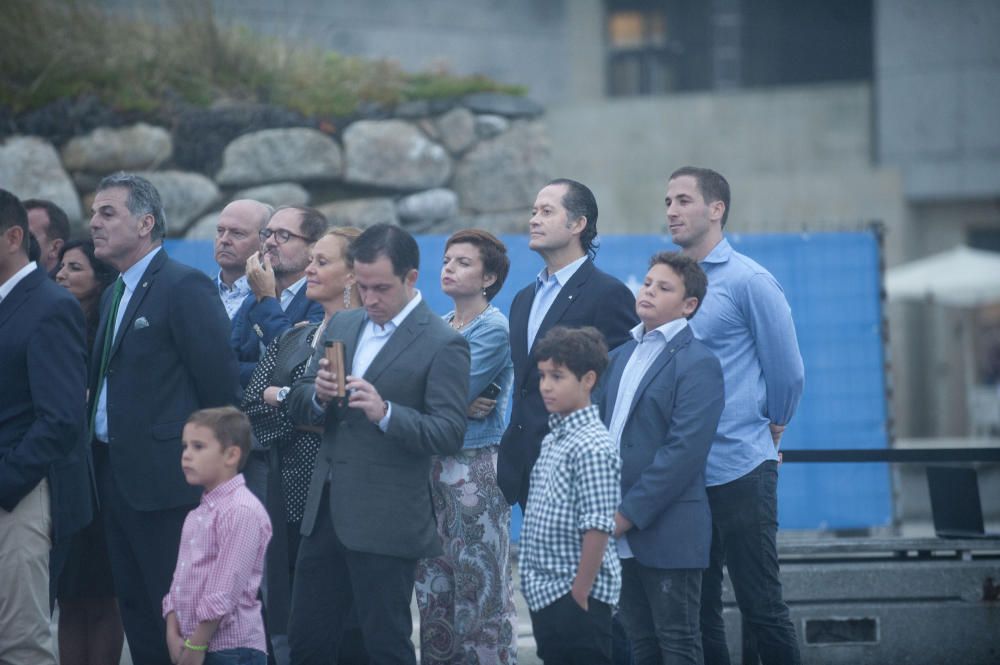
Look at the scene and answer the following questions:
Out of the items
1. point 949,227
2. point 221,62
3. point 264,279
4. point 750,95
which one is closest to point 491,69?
point 750,95

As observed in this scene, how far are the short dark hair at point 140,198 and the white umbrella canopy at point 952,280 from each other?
1187 centimetres

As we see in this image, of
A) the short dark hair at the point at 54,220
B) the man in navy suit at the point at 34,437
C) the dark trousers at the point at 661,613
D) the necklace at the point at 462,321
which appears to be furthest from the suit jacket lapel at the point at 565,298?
the short dark hair at the point at 54,220

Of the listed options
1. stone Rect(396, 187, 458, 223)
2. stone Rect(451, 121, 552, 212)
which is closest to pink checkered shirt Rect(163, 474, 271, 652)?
stone Rect(396, 187, 458, 223)

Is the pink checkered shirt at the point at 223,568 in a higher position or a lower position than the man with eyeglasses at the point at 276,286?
lower

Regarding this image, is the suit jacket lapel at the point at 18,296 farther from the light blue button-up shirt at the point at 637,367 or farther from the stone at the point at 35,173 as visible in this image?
the stone at the point at 35,173

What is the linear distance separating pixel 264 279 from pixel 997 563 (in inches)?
148

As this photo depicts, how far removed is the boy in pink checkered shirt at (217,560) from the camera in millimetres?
4770

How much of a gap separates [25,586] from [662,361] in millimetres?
2539

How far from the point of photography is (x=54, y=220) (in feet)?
21.7

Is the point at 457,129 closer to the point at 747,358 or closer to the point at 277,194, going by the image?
the point at 277,194

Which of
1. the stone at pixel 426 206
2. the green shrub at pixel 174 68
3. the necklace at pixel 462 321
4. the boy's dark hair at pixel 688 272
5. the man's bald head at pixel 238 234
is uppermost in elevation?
the green shrub at pixel 174 68

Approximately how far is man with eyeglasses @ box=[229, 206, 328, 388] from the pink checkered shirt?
1.17 metres

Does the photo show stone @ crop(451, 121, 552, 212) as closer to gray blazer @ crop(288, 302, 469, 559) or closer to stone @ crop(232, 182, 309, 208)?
stone @ crop(232, 182, 309, 208)

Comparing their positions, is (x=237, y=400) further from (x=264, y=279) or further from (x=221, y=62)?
(x=221, y=62)
